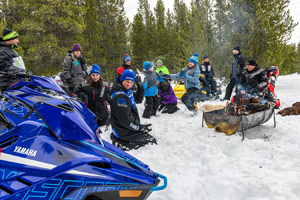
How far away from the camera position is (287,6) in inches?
485

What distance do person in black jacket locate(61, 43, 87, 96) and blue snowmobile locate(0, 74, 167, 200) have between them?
176 inches

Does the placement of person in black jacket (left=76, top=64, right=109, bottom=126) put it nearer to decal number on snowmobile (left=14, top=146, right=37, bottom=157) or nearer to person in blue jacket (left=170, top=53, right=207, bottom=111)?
person in blue jacket (left=170, top=53, right=207, bottom=111)

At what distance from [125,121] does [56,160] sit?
2218mm

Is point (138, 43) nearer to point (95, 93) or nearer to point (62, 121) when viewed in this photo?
point (95, 93)

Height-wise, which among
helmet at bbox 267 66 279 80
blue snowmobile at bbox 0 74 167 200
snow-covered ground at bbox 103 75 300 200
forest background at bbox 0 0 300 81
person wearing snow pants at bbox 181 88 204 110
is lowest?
snow-covered ground at bbox 103 75 300 200

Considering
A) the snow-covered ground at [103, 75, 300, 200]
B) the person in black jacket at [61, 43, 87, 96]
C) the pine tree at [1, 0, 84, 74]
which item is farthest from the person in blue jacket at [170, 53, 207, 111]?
the pine tree at [1, 0, 84, 74]

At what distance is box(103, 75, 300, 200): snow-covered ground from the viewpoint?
2.39m

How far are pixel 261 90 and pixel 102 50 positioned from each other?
62.8 ft

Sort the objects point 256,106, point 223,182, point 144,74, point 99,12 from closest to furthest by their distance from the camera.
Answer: point 223,182 → point 256,106 → point 144,74 → point 99,12

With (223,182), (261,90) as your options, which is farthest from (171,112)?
(223,182)

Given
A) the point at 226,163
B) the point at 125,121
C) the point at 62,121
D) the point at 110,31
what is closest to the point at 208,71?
the point at 125,121

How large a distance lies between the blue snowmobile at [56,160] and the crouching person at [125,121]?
1.76 metres

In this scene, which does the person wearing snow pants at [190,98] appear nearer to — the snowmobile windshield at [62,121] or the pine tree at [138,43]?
the snowmobile windshield at [62,121]

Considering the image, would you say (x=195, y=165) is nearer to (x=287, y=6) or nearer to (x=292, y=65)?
(x=287, y=6)
